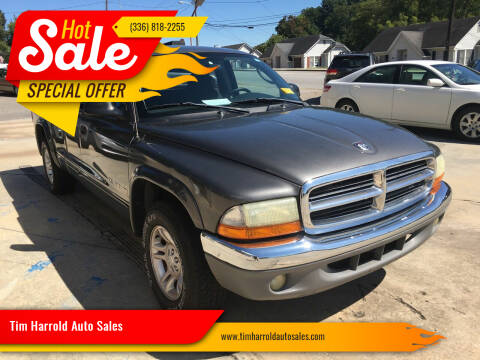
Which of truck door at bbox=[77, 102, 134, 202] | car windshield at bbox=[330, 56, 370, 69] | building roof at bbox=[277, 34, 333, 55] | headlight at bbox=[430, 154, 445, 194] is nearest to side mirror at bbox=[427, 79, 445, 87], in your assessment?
headlight at bbox=[430, 154, 445, 194]

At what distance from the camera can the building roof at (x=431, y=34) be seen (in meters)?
48.0

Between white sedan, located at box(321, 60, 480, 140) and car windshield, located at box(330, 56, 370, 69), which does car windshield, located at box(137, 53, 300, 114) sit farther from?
car windshield, located at box(330, 56, 370, 69)

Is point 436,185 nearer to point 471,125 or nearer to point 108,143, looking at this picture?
point 108,143

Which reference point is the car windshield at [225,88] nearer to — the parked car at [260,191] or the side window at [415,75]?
the parked car at [260,191]

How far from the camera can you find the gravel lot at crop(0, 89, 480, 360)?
9.07 feet

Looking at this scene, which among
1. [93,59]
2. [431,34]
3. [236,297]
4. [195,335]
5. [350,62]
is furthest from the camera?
[431,34]

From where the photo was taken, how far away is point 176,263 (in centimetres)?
269

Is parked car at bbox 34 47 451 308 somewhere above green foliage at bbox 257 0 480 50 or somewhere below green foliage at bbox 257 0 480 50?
below

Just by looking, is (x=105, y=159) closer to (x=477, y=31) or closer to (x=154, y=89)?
(x=154, y=89)

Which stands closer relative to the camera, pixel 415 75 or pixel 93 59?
pixel 93 59

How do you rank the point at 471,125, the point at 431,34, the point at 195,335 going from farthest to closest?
the point at 431,34
the point at 471,125
the point at 195,335

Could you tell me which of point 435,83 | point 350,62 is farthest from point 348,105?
point 350,62

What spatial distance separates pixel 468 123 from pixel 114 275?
6942mm

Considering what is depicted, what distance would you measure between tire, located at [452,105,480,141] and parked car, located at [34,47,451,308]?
5.29 metres
